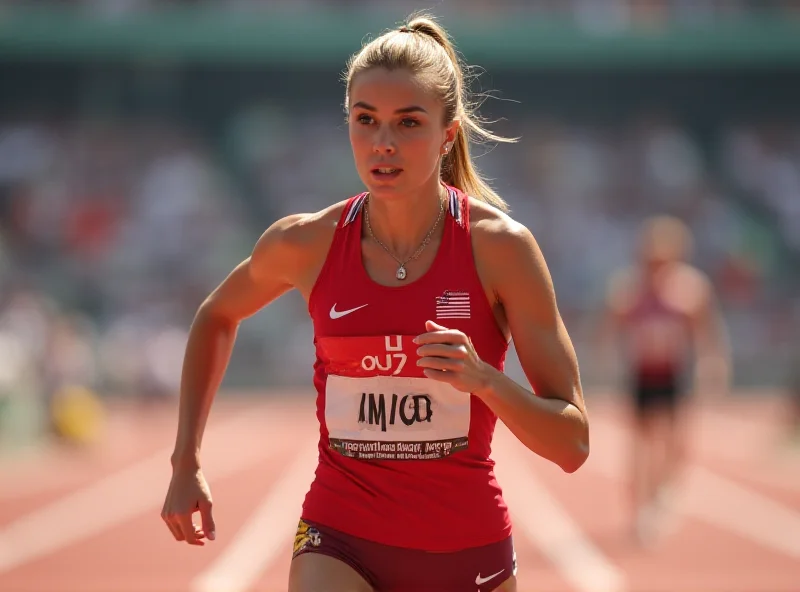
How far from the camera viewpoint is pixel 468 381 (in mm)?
2551

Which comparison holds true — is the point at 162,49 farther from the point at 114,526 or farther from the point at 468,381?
the point at 468,381

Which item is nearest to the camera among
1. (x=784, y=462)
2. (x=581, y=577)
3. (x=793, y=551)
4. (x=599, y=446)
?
(x=581, y=577)

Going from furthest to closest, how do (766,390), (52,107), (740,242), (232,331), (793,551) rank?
(52,107), (740,242), (766,390), (793,551), (232,331)

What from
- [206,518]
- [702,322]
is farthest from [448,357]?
[702,322]

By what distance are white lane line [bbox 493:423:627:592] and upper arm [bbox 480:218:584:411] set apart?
4.54 metres

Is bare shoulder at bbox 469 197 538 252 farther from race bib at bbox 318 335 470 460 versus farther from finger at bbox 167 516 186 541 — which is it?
finger at bbox 167 516 186 541

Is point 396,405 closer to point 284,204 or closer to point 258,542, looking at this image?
point 258,542

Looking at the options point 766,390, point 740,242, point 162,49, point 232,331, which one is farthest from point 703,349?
point 162,49

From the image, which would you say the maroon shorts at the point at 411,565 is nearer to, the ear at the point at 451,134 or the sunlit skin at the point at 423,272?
the sunlit skin at the point at 423,272

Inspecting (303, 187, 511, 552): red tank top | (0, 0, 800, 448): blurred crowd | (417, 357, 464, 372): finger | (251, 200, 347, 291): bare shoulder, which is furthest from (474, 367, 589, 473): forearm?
(0, 0, 800, 448): blurred crowd

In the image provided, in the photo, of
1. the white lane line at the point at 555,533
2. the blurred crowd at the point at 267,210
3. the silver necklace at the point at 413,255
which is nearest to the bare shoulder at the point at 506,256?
the silver necklace at the point at 413,255

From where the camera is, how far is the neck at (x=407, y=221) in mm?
3047

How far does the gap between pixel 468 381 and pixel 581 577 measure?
17.3 ft

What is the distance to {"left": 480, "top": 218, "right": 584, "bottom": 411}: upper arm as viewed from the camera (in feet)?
9.37
